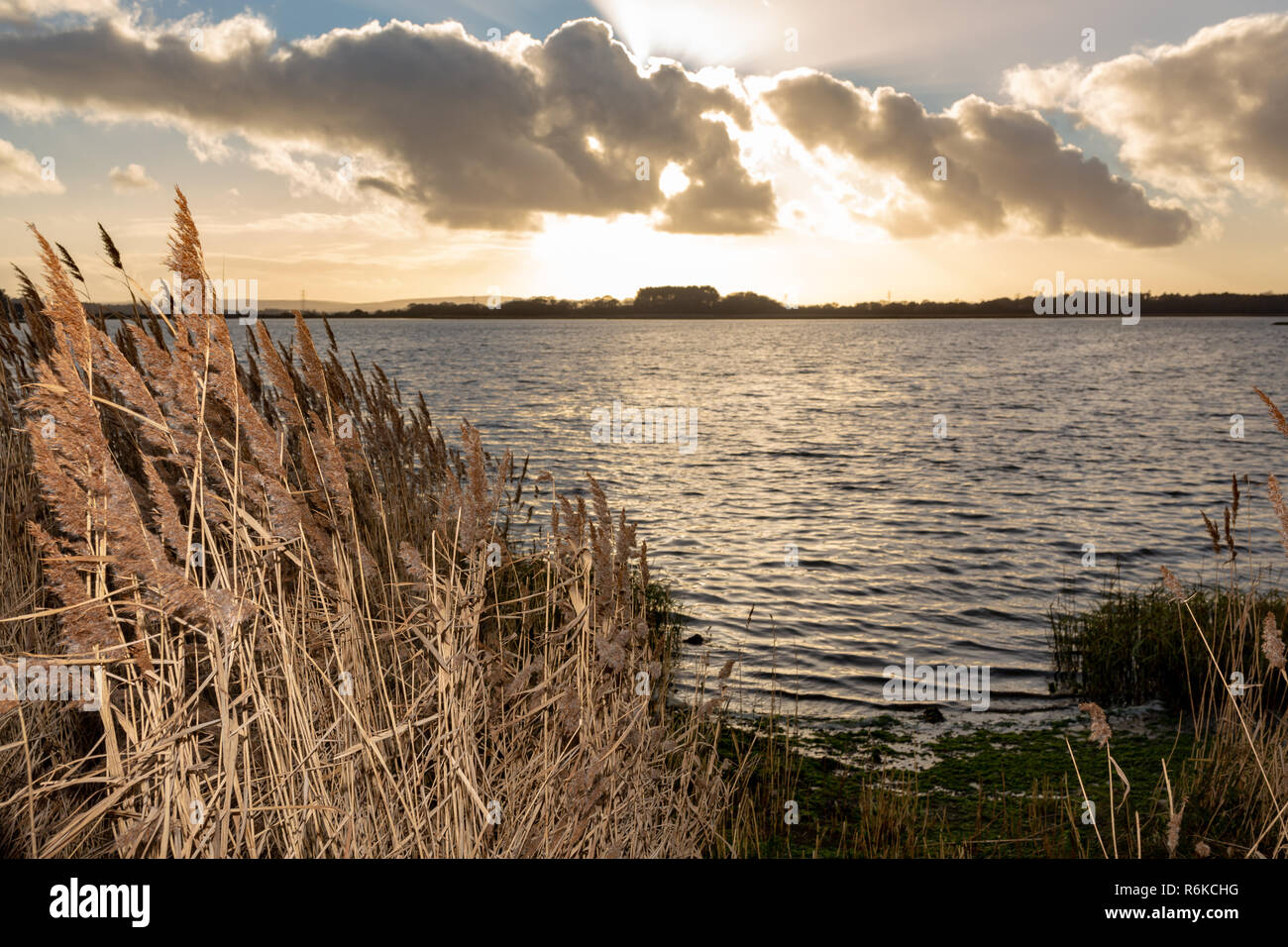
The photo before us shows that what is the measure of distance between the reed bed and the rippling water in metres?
2.86

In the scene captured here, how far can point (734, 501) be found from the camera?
1816cm

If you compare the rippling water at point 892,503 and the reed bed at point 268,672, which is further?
the rippling water at point 892,503

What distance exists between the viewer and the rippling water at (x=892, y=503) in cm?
992

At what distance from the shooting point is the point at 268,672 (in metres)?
3.09

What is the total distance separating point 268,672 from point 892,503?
16.4 m

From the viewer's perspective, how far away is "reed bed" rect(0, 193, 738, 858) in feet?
8.29

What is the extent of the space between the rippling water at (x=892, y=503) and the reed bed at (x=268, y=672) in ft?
9.38

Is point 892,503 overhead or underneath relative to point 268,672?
underneath

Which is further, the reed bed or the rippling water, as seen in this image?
the rippling water

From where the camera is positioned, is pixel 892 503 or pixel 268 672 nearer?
pixel 268 672

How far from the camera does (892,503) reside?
1806 cm

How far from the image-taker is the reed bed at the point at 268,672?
2.53m
